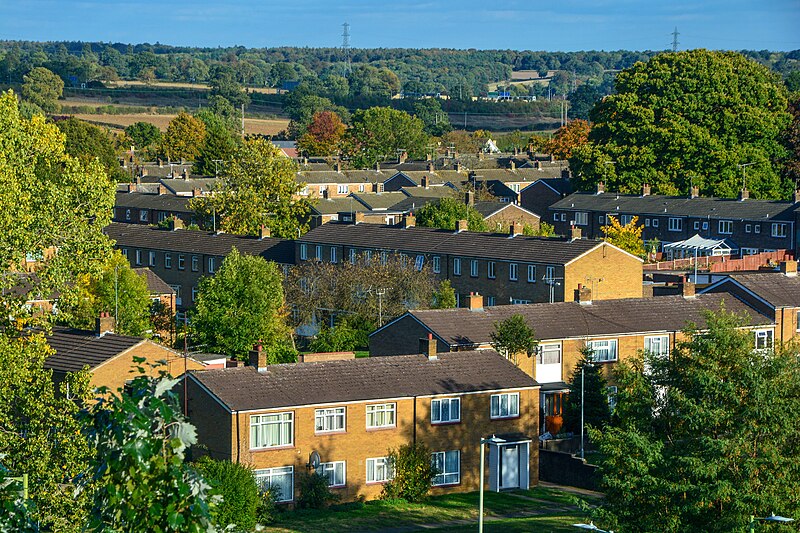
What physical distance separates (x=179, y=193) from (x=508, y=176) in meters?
29.0

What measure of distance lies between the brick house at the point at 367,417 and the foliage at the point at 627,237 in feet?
129

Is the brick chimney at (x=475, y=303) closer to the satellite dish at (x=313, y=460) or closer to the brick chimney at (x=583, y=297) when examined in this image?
the brick chimney at (x=583, y=297)

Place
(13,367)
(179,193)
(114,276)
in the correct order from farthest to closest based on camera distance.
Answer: (179,193)
(114,276)
(13,367)

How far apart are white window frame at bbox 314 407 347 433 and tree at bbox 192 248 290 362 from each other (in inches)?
627

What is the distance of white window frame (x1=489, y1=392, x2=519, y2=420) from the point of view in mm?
48406

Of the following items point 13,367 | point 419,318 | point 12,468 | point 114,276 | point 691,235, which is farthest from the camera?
point 691,235

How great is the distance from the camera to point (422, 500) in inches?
1807

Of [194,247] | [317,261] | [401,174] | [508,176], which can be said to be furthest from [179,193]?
[317,261]

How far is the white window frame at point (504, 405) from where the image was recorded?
48.4 m

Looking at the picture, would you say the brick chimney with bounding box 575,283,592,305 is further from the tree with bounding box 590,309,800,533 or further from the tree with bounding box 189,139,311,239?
the tree with bounding box 189,139,311,239

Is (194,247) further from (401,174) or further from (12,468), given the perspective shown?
(12,468)

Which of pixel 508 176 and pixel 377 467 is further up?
pixel 508 176

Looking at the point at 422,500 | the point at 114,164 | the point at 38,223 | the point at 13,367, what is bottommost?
the point at 422,500

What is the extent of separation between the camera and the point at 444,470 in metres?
47.2
